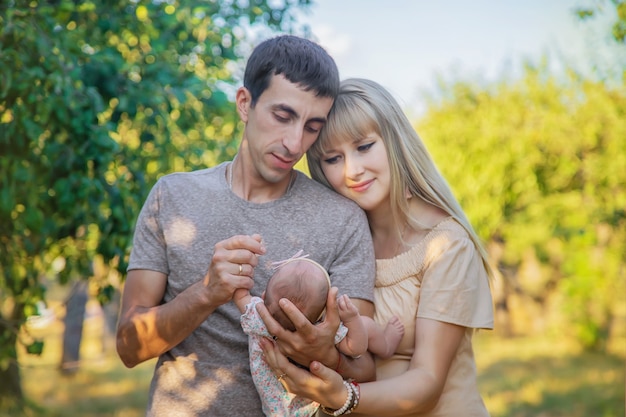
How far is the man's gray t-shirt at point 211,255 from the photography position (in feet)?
8.34

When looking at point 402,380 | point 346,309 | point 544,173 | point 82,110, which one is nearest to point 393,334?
point 402,380

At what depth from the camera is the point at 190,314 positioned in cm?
235

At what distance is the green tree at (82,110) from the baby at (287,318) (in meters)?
1.31

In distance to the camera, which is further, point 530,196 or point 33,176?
point 530,196

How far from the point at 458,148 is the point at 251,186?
38.0 feet

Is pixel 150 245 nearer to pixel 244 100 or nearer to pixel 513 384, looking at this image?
pixel 244 100

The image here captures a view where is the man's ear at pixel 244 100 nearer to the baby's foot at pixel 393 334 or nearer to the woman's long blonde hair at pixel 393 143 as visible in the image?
the woman's long blonde hair at pixel 393 143

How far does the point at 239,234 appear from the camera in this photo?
2.58m

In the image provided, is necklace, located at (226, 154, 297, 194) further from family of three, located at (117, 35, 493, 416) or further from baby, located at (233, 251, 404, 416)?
baby, located at (233, 251, 404, 416)

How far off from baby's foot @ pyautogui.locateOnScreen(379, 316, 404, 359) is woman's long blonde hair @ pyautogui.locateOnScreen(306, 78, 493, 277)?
1.25 feet

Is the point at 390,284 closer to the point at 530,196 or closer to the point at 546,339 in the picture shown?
the point at 530,196

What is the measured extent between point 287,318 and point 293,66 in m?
0.88

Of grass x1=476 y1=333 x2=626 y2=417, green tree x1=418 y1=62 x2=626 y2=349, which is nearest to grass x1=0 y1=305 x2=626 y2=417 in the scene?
grass x1=476 y1=333 x2=626 y2=417

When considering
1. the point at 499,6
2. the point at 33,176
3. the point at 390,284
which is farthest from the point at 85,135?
the point at 499,6
